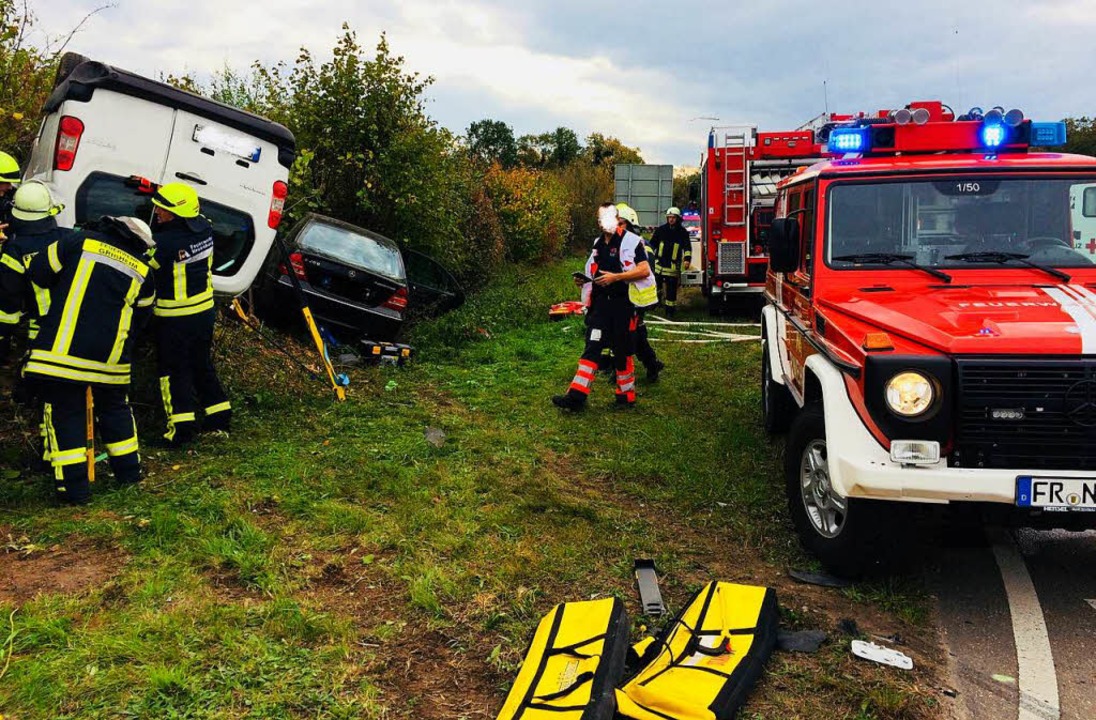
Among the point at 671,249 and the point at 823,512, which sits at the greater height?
the point at 671,249

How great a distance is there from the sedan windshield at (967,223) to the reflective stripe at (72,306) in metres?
4.37

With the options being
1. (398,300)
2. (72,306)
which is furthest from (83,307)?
(398,300)

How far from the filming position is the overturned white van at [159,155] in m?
5.42

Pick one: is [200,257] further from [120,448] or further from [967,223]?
[967,223]

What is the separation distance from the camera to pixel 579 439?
264 inches

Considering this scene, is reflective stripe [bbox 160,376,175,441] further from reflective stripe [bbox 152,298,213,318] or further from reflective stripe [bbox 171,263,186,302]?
reflective stripe [bbox 171,263,186,302]

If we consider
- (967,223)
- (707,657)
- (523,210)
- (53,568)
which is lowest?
(707,657)

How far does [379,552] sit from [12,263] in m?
2.84

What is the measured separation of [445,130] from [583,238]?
63.1 feet

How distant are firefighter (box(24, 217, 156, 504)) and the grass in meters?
0.38

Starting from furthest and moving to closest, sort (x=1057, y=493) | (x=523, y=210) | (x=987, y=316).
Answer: (x=523, y=210) < (x=987, y=316) < (x=1057, y=493)

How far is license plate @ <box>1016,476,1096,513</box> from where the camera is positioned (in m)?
3.40

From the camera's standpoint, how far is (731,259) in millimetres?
13070

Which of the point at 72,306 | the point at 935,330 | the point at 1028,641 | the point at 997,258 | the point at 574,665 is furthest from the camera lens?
the point at 72,306
